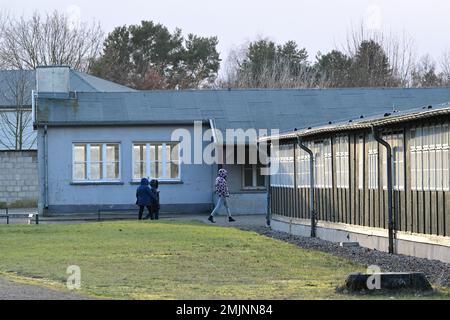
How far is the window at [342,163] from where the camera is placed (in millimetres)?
26625

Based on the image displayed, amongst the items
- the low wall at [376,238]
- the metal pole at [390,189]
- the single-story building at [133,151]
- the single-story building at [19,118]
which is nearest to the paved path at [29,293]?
the low wall at [376,238]

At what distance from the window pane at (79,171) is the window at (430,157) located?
79.6 ft

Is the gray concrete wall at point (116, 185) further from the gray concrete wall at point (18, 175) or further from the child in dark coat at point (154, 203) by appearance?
the gray concrete wall at point (18, 175)

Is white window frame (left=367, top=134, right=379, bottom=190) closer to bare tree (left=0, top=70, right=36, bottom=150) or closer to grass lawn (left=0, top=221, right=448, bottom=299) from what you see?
grass lawn (left=0, top=221, right=448, bottom=299)

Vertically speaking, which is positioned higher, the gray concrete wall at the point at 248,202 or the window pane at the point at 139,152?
the window pane at the point at 139,152

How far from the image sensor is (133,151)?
44594 mm

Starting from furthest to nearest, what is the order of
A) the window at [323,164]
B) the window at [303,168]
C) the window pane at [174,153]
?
the window pane at [174,153] → the window at [303,168] → the window at [323,164]

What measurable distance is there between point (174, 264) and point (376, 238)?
5.60m

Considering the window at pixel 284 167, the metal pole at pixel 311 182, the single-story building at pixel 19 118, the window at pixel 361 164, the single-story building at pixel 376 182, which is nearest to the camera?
the single-story building at pixel 376 182

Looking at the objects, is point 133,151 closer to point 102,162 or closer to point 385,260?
point 102,162

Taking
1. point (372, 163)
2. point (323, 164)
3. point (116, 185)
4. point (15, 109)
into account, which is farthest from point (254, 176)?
point (15, 109)

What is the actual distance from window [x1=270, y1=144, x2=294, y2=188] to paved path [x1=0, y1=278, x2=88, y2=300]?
1704cm

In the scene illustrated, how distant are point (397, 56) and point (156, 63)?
Answer: 75.0 feet

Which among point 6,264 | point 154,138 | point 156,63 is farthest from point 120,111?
point 156,63
